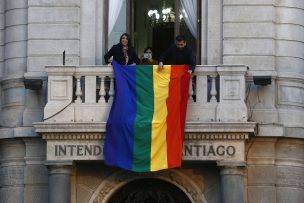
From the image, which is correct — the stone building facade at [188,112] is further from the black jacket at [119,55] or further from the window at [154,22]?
the black jacket at [119,55]

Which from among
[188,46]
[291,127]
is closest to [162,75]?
[188,46]

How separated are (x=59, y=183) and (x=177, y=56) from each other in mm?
4073

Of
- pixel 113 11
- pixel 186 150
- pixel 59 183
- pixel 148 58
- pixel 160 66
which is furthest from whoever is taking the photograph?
pixel 113 11

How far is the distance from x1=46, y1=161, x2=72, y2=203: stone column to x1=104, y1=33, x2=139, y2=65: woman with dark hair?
2751 mm

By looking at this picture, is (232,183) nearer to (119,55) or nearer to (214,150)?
(214,150)

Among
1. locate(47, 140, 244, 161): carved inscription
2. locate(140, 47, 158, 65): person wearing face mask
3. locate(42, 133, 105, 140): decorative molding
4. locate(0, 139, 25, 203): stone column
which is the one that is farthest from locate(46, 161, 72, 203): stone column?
locate(140, 47, 158, 65): person wearing face mask

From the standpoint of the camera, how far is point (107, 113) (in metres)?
36.3

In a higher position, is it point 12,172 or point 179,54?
point 179,54

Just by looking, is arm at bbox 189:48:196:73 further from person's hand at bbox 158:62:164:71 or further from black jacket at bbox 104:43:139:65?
black jacket at bbox 104:43:139:65

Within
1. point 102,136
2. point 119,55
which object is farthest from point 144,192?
point 119,55

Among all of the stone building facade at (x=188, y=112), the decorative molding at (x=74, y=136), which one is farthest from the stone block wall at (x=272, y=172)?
the decorative molding at (x=74, y=136)

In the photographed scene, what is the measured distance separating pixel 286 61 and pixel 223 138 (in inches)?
115

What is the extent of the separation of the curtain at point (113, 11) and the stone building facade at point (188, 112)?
0.13 meters

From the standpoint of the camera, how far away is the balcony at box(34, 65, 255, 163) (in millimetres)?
35812
